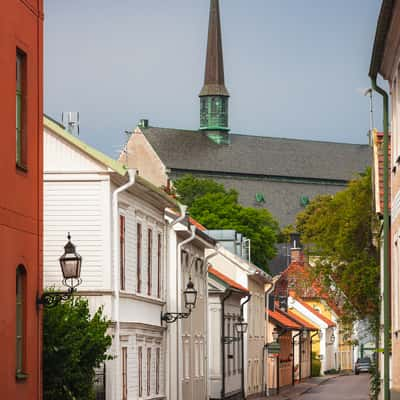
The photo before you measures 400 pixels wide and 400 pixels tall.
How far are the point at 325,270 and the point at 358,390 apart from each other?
19495 mm

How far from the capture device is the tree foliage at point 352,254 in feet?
130

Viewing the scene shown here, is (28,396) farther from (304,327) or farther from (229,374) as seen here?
(304,327)

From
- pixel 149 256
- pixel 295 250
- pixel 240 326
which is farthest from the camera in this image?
pixel 295 250

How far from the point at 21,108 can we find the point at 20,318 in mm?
2800

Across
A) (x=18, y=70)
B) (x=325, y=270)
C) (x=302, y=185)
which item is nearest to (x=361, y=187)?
(x=325, y=270)

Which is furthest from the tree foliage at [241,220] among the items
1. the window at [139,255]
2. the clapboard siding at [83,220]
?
the clapboard siding at [83,220]

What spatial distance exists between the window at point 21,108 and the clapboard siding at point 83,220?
8.84m

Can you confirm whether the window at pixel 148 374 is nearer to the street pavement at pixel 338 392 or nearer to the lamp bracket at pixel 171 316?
the lamp bracket at pixel 171 316

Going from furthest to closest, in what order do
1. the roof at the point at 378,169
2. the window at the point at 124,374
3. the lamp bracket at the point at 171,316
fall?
the lamp bracket at the point at 171,316
the window at the point at 124,374
the roof at the point at 378,169

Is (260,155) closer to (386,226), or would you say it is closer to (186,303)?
(186,303)

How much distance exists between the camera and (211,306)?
153 feet

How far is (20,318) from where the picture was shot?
58.0 feet

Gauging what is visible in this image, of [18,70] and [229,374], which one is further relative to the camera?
[229,374]

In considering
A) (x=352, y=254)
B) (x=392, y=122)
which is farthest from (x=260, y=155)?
(x=392, y=122)
